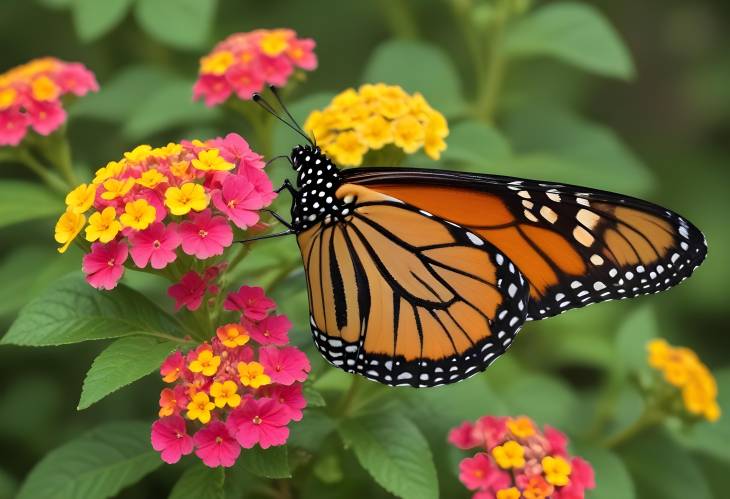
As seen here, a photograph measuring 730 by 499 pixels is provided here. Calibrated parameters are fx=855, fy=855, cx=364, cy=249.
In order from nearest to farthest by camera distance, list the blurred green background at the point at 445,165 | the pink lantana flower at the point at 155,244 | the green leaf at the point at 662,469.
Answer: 1. the pink lantana flower at the point at 155,244
2. the blurred green background at the point at 445,165
3. the green leaf at the point at 662,469

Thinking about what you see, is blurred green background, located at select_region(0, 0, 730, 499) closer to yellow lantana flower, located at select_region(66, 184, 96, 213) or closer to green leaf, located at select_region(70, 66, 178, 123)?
green leaf, located at select_region(70, 66, 178, 123)

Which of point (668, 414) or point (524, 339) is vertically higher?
point (668, 414)

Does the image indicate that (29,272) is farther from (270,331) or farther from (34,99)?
(270,331)

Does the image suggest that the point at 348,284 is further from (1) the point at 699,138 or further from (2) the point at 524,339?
(1) the point at 699,138

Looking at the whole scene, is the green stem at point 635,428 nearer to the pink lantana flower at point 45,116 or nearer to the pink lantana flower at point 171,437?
the pink lantana flower at point 171,437

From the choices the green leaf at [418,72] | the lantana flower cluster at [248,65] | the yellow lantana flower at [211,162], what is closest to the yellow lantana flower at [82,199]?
the yellow lantana flower at [211,162]

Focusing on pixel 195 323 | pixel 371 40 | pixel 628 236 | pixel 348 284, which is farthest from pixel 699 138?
pixel 195 323

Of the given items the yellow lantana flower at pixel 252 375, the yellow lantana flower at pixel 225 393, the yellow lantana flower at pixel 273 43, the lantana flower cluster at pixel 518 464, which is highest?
the yellow lantana flower at pixel 273 43

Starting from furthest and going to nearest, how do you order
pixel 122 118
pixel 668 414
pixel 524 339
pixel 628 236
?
pixel 524 339 < pixel 122 118 < pixel 668 414 < pixel 628 236
